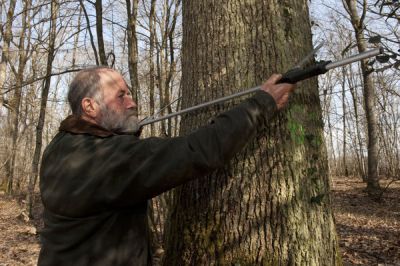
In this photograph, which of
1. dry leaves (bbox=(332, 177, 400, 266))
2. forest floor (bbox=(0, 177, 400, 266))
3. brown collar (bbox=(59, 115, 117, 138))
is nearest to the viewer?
brown collar (bbox=(59, 115, 117, 138))

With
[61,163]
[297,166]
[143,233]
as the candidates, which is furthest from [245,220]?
[61,163]

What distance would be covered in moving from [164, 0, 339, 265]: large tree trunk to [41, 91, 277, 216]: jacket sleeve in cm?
52

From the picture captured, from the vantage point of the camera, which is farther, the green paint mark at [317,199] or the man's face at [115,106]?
the green paint mark at [317,199]

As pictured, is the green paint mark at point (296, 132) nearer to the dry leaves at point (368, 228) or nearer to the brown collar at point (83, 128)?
the brown collar at point (83, 128)

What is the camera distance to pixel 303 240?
7.30 ft

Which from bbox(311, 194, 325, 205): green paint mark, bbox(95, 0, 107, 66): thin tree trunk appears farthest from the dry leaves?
bbox(95, 0, 107, 66): thin tree trunk

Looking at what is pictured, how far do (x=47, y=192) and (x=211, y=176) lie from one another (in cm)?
95

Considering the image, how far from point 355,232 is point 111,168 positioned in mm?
7807

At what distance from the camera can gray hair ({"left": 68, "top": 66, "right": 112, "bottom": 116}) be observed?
81.7 inches

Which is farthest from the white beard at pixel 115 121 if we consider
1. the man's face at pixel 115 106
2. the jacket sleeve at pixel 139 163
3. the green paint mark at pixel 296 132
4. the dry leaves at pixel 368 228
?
the dry leaves at pixel 368 228

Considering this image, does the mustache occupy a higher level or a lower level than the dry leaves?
higher

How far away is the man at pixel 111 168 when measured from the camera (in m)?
1.71

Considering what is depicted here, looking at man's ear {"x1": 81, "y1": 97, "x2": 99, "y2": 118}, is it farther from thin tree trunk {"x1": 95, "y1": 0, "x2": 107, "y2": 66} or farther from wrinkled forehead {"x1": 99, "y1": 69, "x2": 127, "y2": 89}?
thin tree trunk {"x1": 95, "y1": 0, "x2": 107, "y2": 66}

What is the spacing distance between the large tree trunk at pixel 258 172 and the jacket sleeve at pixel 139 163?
0.52 m
